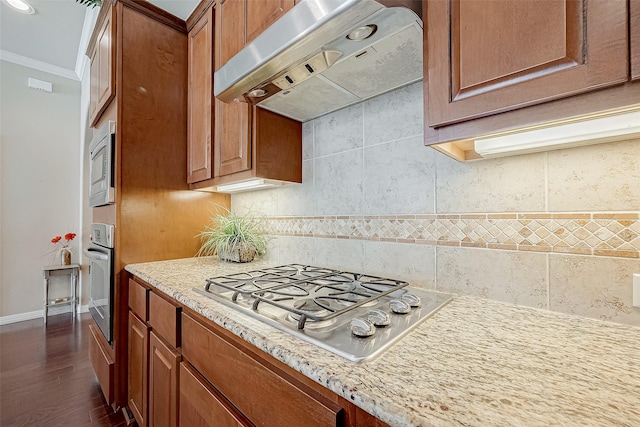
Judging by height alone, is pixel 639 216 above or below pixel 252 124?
below

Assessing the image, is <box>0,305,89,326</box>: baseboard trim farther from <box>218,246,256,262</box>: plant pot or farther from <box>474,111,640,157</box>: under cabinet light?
<box>474,111,640,157</box>: under cabinet light

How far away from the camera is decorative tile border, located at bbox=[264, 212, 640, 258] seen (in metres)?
0.73

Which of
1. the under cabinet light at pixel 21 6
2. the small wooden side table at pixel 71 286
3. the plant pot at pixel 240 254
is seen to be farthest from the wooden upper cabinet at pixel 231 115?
Result: the small wooden side table at pixel 71 286

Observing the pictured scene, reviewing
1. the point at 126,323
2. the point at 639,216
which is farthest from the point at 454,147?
the point at 126,323

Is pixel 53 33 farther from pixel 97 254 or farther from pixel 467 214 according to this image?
pixel 467 214

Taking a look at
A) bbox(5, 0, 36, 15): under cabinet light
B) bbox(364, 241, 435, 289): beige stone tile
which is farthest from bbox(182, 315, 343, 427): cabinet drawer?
bbox(5, 0, 36, 15): under cabinet light

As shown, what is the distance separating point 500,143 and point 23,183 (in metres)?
4.52

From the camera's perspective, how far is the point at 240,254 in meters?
1.68

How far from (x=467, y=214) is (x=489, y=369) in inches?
23.2

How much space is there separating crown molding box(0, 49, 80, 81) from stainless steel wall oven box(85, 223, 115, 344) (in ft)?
8.89

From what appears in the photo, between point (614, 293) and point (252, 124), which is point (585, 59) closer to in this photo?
point (614, 293)

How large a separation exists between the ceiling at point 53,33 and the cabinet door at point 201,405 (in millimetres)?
2096

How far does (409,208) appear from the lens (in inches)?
44.8

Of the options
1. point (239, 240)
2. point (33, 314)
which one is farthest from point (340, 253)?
point (33, 314)
